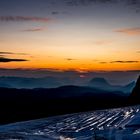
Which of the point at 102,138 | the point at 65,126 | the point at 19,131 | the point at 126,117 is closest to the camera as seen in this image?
the point at 102,138

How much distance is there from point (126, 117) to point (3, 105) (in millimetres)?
31664

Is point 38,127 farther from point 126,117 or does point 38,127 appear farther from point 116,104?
point 116,104

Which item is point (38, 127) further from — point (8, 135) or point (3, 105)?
point (3, 105)

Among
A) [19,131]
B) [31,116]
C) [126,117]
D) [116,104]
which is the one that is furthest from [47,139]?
[116,104]

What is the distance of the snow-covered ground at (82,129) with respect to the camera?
1008 centimetres

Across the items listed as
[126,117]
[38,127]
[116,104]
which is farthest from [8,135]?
[116,104]

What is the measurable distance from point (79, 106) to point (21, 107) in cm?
733

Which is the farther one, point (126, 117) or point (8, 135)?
point (126, 117)

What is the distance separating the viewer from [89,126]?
490 inches

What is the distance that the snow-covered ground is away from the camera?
33.1 ft

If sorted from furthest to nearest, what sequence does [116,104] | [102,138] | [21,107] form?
1. [21,107]
2. [116,104]
3. [102,138]

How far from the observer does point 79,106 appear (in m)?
46.8

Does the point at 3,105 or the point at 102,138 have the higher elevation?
the point at 3,105

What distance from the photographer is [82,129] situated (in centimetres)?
1183
